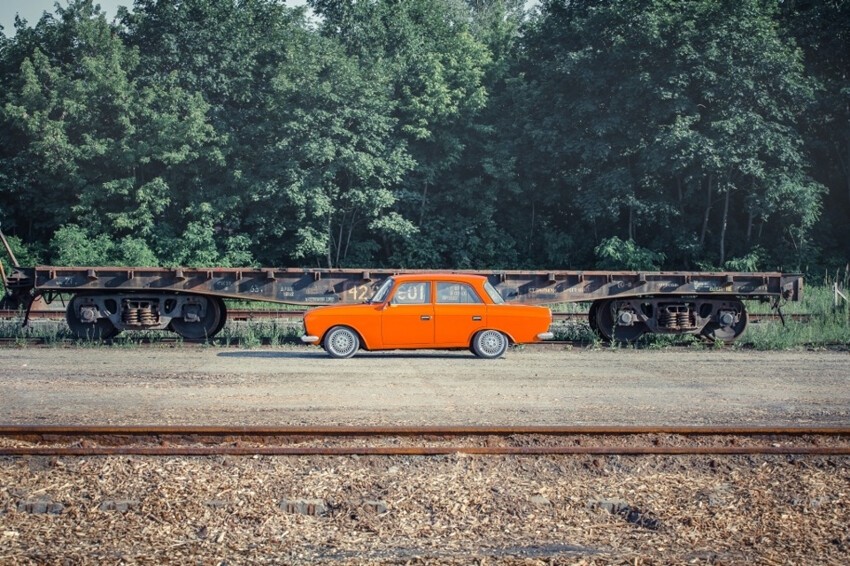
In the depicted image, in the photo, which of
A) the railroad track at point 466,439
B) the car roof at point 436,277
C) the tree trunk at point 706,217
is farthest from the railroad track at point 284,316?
the tree trunk at point 706,217

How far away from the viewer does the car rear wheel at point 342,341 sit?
51.4 ft

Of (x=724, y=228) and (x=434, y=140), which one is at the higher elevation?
(x=434, y=140)

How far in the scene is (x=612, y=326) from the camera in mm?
19266

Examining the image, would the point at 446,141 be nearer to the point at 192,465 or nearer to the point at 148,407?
the point at 148,407

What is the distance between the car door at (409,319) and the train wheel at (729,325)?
679 cm

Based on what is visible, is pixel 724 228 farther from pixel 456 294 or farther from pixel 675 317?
pixel 456 294

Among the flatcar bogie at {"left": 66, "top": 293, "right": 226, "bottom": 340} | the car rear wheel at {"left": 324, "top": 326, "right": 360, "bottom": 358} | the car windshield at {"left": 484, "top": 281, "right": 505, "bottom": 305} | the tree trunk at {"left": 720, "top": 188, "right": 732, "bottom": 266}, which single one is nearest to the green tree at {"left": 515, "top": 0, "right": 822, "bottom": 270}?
the tree trunk at {"left": 720, "top": 188, "right": 732, "bottom": 266}

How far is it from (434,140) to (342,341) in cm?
2404

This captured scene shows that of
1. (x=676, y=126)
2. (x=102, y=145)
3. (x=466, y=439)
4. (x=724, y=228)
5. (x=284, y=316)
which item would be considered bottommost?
(x=466, y=439)

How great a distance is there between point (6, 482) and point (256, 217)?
2874 cm

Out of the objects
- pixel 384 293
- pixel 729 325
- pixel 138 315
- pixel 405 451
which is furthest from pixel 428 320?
pixel 405 451

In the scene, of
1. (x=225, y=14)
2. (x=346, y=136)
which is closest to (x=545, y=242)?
(x=346, y=136)

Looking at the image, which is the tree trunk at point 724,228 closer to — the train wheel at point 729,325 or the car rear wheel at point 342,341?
the train wheel at point 729,325

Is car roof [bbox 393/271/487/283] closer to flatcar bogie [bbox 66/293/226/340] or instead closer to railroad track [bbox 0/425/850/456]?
flatcar bogie [bbox 66/293/226/340]
